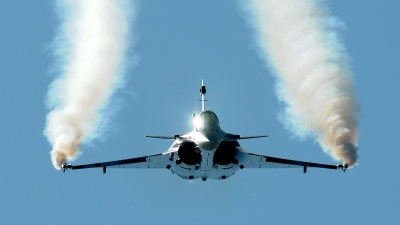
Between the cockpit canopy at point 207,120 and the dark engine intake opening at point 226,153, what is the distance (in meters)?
1.30

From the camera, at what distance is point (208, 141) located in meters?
48.7

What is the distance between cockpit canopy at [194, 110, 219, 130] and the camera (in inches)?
1978

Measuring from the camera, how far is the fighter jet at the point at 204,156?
1950 inches

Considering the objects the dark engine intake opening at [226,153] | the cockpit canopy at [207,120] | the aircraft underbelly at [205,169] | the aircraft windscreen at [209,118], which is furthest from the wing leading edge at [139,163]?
the aircraft windscreen at [209,118]

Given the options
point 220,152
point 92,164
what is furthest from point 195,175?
point 92,164

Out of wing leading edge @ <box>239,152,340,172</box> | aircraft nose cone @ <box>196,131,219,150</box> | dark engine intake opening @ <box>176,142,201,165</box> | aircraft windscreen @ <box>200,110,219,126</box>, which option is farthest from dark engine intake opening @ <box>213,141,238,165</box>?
aircraft nose cone @ <box>196,131,219,150</box>

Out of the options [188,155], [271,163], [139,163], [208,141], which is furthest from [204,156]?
[271,163]

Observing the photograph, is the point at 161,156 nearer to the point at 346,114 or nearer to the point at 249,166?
the point at 249,166

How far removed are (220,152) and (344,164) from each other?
6.87 m

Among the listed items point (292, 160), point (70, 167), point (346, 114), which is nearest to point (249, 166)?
point (292, 160)

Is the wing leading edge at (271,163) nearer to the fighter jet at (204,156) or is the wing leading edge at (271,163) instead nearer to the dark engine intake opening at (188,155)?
the fighter jet at (204,156)

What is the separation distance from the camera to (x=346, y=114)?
51156 millimetres

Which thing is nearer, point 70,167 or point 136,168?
point 70,167

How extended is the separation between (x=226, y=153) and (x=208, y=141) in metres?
3.03
